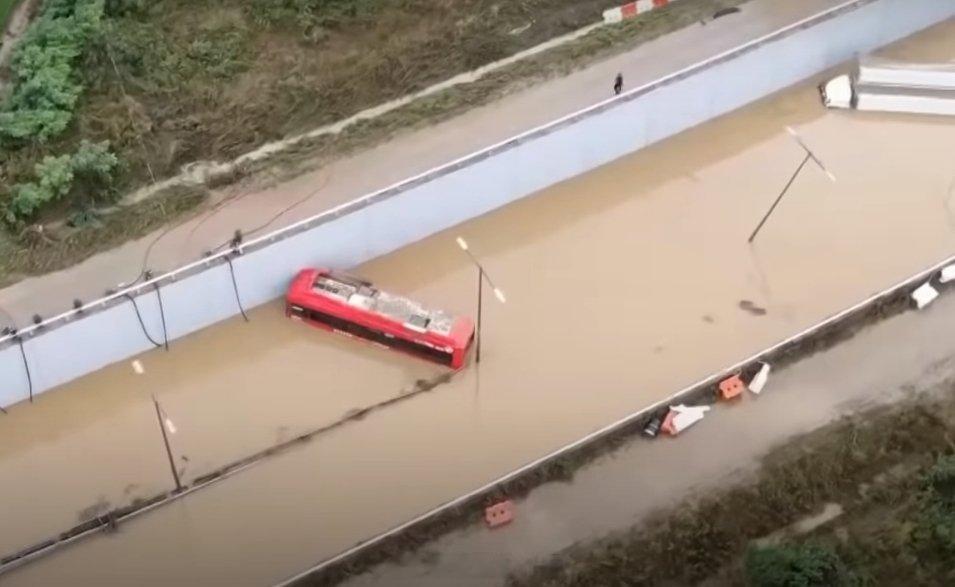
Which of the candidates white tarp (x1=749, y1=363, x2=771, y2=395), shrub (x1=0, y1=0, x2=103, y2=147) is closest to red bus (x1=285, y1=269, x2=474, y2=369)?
white tarp (x1=749, y1=363, x2=771, y2=395)

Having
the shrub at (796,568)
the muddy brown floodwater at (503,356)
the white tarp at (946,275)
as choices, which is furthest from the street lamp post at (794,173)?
the shrub at (796,568)

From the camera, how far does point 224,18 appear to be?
39.1 feet

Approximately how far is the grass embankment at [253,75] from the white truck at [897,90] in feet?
5.71

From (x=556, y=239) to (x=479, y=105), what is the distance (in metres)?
1.75

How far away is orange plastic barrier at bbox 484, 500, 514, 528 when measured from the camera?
29.8ft

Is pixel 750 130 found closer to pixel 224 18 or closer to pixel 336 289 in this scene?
pixel 336 289

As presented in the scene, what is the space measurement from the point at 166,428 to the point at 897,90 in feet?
27.5

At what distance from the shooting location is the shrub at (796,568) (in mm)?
8344

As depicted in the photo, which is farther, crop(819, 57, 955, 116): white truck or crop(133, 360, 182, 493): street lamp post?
crop(819, 57, 955, 116): white truck

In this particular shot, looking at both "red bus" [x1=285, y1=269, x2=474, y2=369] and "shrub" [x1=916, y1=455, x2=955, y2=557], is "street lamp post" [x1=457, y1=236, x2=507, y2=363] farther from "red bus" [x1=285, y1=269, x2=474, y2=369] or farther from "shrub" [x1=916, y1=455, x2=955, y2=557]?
"shrub" [x1=916, y1=455, x2=955, y2=557]

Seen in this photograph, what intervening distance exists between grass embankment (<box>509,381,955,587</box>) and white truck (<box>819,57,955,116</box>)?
12.8ft

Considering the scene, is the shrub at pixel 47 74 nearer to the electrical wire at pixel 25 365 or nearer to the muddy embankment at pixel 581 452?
the electrical wire at pixel 25 365

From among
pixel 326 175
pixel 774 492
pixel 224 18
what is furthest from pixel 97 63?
pixel 774 492

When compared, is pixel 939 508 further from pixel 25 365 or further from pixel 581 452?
pixel 25 365
